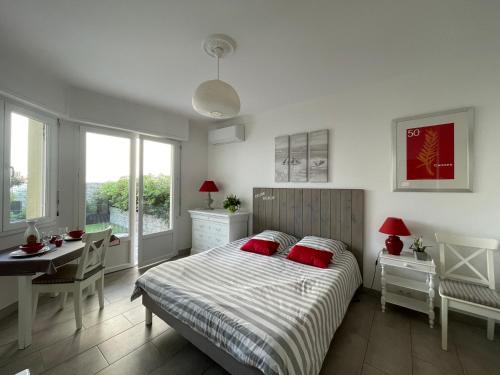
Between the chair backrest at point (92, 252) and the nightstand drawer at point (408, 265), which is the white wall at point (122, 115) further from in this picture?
the nightstand drawer at point (408, 265)

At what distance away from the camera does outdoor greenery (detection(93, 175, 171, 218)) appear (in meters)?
3.06

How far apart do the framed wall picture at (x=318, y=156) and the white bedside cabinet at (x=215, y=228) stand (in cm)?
131

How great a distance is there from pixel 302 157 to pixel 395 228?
1424mm

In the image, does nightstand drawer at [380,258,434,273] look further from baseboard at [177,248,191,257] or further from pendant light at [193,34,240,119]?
baseboard at [177,248,191,257]

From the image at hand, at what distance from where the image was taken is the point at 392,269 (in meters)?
2.40

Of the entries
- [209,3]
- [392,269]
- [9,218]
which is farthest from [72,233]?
[392,269]

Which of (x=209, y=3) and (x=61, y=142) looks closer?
(x=209, y=3)

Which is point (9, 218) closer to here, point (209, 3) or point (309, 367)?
point (209, 3)

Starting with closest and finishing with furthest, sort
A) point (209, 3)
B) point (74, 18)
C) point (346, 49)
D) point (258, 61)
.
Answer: point (209, 3)
point (74, 18)
point (346, 49)
point (258, 61)

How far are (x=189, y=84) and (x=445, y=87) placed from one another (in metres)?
2.74

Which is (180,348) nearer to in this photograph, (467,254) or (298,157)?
(298,157)

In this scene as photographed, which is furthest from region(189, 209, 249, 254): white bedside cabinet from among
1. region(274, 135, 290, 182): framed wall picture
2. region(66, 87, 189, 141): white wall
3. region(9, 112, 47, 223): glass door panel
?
region(9, 112, 47, 223): glass door panel

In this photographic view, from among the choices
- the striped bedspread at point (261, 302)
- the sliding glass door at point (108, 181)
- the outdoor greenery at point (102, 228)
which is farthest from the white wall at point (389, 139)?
the outdoor greenery at point (102, 228)

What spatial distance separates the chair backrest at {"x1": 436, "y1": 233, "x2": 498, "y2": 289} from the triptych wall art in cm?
136
